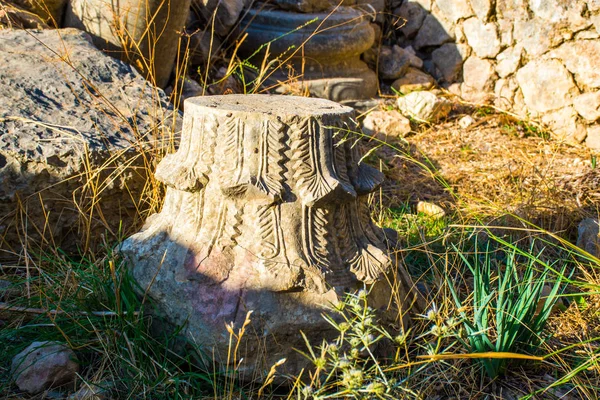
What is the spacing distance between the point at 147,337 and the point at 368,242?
87 centimetres

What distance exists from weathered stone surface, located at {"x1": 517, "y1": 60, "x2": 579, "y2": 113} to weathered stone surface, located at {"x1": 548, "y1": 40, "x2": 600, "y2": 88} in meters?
0.06

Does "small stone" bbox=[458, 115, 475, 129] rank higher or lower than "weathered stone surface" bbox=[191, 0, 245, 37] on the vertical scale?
lower

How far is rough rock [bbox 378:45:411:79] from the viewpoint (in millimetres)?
5914

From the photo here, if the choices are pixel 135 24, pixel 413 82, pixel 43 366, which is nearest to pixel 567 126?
pixel 413 82

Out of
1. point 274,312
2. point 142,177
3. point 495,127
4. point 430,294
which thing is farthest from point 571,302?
point 495,127

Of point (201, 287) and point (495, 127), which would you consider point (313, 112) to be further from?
point (495, 127)

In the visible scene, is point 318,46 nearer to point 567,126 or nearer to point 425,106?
point 425,106

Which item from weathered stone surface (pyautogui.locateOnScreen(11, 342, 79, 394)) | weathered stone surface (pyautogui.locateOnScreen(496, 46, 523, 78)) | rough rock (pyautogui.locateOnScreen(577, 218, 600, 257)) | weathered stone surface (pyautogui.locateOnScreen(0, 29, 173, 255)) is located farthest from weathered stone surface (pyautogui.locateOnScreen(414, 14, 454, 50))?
weathered stone surface (pyautogui.locateOnScreen(11, 342, 79, 394))

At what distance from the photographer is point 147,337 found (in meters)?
2.29

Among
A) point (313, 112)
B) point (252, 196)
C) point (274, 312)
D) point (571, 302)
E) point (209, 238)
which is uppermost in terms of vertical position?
point (313, 112)

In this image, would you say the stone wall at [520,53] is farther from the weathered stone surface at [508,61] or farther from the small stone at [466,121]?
the small stone at [466,121]

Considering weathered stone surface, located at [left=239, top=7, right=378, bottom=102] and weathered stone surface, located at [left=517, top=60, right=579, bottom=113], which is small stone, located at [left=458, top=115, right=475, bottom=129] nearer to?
weathered stone surface, located at [left=517, top=60, right=579, bottom=113]

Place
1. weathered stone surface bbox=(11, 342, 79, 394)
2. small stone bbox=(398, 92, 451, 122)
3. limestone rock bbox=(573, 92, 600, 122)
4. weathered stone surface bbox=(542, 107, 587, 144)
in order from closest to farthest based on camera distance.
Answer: weathered stone surface bbox=(11, 342, 79, 394) < limestone rock bbox=(573, 92, 600, 122) < weathered stone surface bbox=(542, 107, 587, 144) < small stone bbox=(398, 92, 451, 122)

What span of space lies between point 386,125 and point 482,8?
4.60 feet
